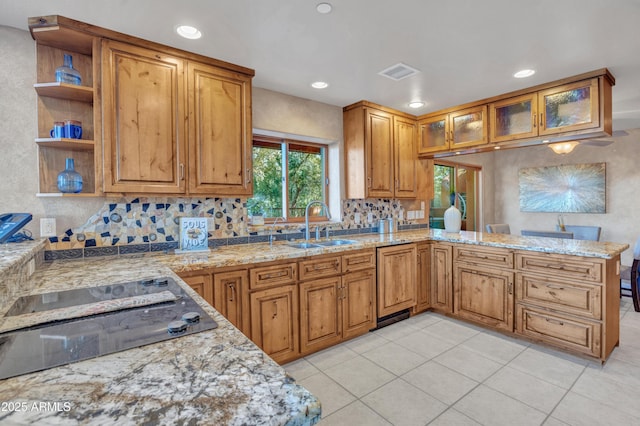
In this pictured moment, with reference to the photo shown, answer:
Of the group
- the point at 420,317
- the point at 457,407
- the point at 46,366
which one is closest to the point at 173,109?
the point at 46,366

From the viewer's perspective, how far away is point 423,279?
11.5ft

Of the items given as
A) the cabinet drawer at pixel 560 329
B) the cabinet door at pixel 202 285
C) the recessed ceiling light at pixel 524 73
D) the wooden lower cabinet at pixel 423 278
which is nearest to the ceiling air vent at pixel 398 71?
the recessed ceiling light at pixel 524 73

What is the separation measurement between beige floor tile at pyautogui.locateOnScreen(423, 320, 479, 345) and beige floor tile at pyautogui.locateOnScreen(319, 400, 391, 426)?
51.2 inches

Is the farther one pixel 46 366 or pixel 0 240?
pixel 0 240

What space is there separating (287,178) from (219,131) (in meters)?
1.05

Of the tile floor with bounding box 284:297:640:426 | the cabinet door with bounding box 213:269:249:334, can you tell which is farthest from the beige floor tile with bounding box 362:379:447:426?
the cabinet door with bounding box 213:269:249:334

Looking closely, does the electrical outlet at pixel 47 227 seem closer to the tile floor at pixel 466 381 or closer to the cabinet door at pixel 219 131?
the cabinet door at pixel 219 131

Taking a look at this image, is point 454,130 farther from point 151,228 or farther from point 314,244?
point 151,228

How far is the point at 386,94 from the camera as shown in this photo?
129 inches

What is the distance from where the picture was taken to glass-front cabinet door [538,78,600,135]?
268cm

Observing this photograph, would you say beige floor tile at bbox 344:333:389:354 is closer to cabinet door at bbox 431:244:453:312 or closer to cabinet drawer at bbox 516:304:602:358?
cabinet door at bbox 431:244:453:312

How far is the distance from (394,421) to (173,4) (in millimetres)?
2719

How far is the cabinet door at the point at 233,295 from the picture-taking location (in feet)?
6.88

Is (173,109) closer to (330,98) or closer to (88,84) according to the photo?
(88,84)
